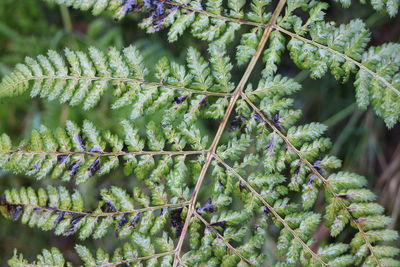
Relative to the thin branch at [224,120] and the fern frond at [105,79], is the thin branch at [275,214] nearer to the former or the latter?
the thin branch at [224,120]

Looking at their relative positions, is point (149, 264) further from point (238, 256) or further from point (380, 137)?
point (380, 137)

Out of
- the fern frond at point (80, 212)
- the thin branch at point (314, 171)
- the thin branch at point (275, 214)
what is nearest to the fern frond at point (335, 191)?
the thin branch at point (314, 171)

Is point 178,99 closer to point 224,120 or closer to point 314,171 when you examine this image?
point 224,120

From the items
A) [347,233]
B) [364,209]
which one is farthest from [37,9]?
[347,233]

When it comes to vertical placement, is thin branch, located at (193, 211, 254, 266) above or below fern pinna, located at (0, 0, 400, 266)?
below

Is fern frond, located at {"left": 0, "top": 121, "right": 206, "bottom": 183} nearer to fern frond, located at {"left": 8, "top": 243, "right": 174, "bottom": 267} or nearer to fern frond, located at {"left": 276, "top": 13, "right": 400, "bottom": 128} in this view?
fern frond, located at {"left": 8, "top": 243, "right": 174, "bottom": 267}

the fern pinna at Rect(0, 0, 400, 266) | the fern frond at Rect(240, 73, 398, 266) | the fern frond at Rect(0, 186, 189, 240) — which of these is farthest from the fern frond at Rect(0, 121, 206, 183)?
the fern frond at Rect(240, 73, 398, 266)
